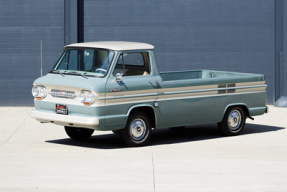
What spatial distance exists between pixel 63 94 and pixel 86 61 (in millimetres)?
736

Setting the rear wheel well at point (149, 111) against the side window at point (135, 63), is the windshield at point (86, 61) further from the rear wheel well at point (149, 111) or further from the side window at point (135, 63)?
the rear wheel well at point (149, 111)

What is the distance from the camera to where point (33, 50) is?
56.6 ft

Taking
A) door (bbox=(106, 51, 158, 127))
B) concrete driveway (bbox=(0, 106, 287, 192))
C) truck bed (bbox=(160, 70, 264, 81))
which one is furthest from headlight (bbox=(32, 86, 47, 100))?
truck bed (bbox=(160, 70, 264, 81))

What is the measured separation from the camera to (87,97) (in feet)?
35.6

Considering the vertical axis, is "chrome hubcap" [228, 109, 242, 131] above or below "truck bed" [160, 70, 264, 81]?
below

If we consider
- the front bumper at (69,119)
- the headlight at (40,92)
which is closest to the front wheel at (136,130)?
the front bumper at (69,119)

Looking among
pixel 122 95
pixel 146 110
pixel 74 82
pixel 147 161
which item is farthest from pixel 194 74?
pixel 147 161

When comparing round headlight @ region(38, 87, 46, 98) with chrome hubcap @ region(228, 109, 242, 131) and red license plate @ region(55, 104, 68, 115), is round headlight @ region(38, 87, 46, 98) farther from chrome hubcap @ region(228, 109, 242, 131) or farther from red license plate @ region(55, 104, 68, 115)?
chrome hubcap @ region(228, 109, 242, 131)

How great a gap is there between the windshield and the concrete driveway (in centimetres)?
138

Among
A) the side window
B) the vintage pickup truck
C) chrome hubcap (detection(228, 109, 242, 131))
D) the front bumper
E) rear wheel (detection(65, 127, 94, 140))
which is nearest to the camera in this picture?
the front bumper

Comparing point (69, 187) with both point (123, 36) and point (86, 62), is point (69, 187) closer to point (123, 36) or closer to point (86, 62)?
point (86, 62)

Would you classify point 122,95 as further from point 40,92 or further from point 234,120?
point 234,120

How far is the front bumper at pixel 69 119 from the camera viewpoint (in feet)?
35.2

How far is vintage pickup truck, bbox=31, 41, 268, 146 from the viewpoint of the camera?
35.8 ft
